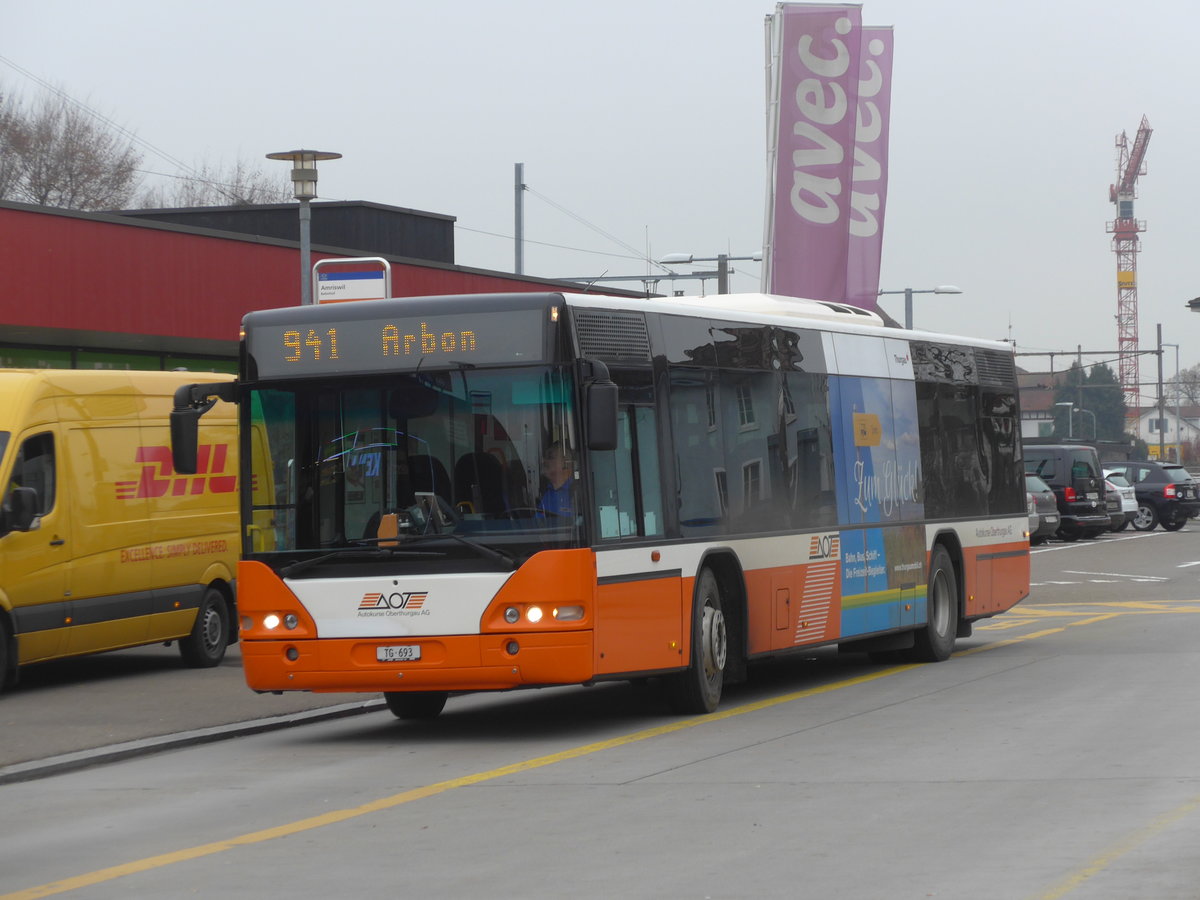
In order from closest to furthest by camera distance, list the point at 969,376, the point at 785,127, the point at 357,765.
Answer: the point at 357,765 < the point at 969,376 < the point at 785,127

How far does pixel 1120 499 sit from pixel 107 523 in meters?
35.9

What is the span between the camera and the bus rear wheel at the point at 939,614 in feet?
57.7

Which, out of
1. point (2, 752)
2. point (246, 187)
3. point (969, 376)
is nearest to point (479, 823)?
point (2, 752)

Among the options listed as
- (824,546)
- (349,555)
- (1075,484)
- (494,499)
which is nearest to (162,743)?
(349,555)

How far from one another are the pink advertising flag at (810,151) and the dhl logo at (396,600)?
1539 cm

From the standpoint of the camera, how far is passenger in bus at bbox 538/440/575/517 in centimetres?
1193

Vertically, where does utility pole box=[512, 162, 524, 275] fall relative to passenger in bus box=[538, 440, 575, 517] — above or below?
above

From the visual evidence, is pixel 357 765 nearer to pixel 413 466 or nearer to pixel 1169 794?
pixel 413 466

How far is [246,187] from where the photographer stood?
71500mm

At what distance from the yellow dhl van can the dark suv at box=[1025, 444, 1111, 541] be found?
28.8m

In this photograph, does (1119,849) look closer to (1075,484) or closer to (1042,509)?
(1042,509)

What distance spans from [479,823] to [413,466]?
3.59 meters

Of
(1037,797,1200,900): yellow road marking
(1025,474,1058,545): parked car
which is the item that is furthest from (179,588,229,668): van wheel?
(1025,474,1058,545): parked car

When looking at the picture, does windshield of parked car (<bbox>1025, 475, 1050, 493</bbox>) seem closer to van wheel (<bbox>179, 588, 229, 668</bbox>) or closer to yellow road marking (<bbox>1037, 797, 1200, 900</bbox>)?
van wheel (<bbox>179, 588, 229, 668</bbox>)
